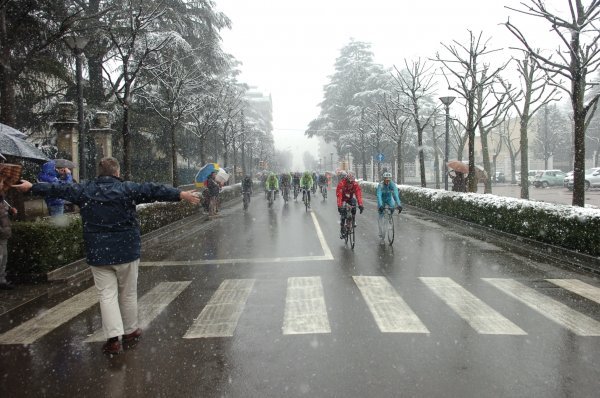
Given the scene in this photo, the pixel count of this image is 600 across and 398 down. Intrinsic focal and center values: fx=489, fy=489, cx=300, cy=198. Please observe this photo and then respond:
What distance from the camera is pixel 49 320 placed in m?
6.04

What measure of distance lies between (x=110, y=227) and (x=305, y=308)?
8.73 feet

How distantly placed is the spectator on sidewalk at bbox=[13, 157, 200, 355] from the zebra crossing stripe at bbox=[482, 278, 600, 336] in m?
4.36

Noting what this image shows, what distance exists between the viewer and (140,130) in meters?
27.9

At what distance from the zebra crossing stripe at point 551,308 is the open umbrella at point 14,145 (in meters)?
8.47

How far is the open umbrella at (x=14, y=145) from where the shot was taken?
28.6 feet

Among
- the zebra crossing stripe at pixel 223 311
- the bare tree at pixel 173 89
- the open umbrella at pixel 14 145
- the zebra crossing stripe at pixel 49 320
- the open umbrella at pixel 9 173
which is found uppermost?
the bare tree at pixel 173 89

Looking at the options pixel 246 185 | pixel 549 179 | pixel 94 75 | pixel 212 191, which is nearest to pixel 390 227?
pixel 212 191

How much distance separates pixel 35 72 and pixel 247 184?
34.5ft

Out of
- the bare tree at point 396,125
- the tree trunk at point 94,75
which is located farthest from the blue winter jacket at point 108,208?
the bare tree at point 396,125

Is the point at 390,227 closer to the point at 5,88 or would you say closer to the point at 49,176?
the point at 49,176

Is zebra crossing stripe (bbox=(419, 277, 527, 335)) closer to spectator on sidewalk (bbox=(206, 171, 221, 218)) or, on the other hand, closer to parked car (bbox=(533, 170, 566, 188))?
spectator on sidewalk (bbox=(206, 171, 221, 218))

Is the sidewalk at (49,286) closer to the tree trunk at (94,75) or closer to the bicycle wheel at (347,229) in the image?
the bicycle wheel at (347,229)

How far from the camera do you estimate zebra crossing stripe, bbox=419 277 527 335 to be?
17.5ft

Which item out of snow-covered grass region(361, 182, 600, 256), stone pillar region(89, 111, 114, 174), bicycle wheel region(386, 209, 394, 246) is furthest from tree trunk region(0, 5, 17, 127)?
snow-covered grass region(361, 182, 600, 256)
